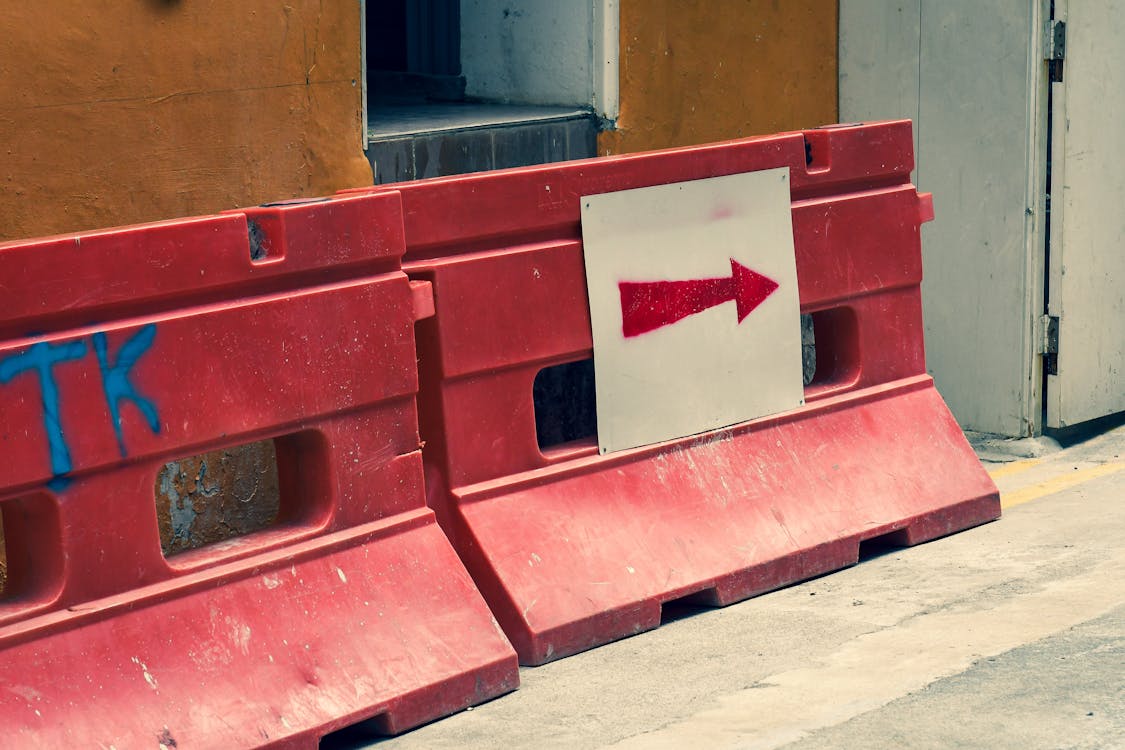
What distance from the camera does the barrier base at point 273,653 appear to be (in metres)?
4.19

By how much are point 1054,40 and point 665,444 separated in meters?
3.11

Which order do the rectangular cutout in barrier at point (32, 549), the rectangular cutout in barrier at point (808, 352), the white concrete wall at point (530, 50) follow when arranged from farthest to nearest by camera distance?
the rectangular cutout in barrier at point (808, 352) → the white concrete wall at point (530, 50) → the rectangular cutout in barrier at point (32, 549)

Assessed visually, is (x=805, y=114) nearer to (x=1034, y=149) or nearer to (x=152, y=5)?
(x=1034, y=149)

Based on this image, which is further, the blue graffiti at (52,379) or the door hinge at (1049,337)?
the door hinge at (1049,337)

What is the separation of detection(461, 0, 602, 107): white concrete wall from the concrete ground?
2.45 m

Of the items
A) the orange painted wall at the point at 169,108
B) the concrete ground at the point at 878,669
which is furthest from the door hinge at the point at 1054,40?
the orange painted wall at the point at 169,108

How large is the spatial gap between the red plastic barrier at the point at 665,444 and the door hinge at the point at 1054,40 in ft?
5.07

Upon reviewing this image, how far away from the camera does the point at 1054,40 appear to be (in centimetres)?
765

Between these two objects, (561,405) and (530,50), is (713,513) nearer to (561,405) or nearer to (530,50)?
(561,405)

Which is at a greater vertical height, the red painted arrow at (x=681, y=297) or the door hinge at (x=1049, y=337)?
the red painted arrow at (x=681, y=297)

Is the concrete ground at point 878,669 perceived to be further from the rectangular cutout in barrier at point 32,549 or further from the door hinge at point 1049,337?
the door hinge at point 1049,337

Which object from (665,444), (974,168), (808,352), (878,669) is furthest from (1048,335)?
(878,669)

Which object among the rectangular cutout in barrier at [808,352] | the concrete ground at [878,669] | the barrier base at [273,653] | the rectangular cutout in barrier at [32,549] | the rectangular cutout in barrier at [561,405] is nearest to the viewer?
the barrier base at [273,653]

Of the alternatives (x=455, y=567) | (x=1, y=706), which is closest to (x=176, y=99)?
(x=455, y=567)
